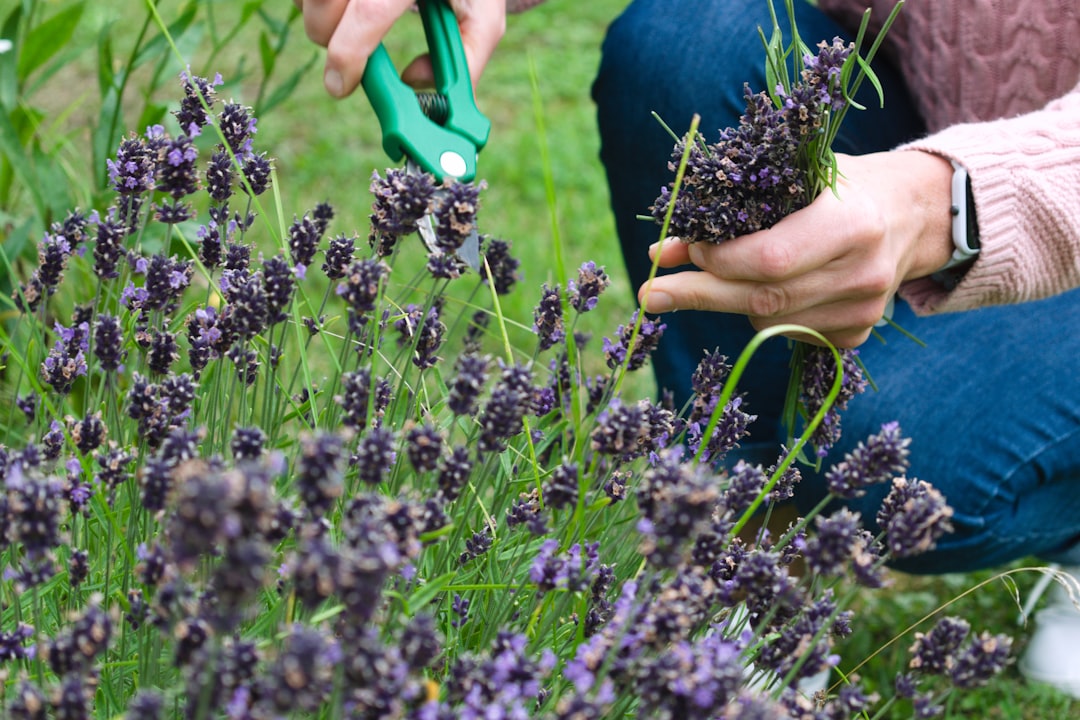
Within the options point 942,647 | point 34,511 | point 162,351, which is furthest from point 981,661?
point 162,351

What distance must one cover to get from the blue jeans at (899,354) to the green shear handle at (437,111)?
60 cm

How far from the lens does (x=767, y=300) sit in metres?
1.18

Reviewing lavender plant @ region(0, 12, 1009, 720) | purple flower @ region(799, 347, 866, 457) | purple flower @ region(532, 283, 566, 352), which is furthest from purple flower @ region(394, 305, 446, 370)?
purple flower @ region(799, 347, 866, 457)

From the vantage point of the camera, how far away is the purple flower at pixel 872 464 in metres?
0.91

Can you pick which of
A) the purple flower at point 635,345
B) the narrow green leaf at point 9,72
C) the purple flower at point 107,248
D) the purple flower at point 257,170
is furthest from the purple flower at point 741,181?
the narrow green leaf at point 9,72

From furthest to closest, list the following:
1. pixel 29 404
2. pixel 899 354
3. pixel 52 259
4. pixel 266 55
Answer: pixel 266 55
pixel 899 354
pixel 29 404
pixel 52 259

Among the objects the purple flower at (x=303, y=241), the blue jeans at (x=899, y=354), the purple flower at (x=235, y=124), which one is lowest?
the blue jeans at (x=899, y=354)

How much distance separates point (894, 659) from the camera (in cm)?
180

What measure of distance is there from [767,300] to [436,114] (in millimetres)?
474

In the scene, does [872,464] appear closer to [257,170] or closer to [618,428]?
[618,428]

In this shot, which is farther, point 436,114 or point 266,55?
point 266,55

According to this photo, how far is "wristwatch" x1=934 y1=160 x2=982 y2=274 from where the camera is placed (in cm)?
132

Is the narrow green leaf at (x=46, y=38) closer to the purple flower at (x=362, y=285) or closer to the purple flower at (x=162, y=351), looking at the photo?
the purple flower at (x=162, y=351)

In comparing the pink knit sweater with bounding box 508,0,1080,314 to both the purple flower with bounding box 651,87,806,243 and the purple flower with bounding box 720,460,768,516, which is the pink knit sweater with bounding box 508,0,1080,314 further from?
the purple flower with bounding box 720,460,768,516
